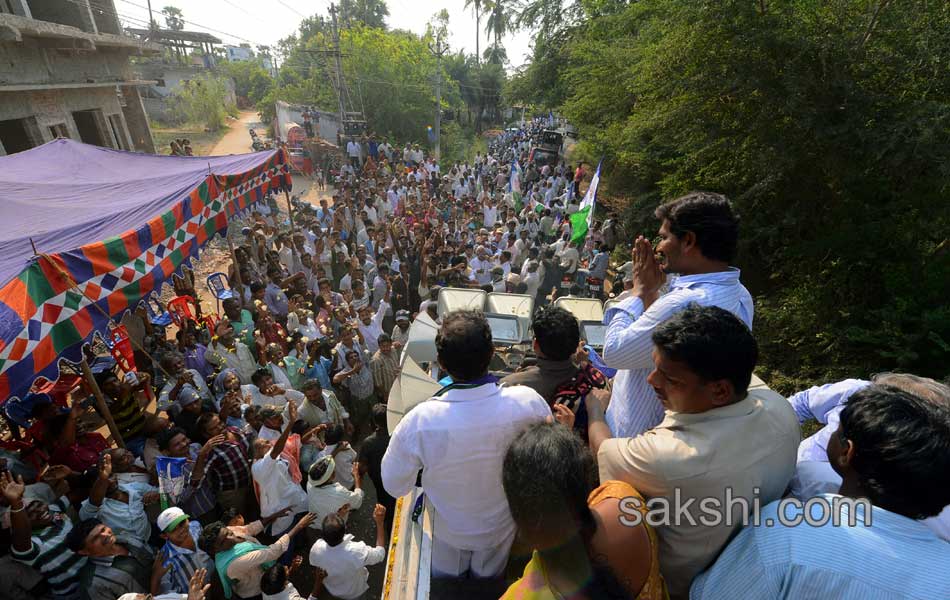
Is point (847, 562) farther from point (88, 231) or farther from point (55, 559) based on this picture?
point (88, 231)

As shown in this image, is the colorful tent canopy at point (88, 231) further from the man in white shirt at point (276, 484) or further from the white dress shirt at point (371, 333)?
the white dress shirt at point (371, 333)

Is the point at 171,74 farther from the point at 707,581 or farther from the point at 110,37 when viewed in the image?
the point at 707,581

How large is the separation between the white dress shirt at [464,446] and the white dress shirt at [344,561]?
1879mm

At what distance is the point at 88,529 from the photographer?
9.37 ft

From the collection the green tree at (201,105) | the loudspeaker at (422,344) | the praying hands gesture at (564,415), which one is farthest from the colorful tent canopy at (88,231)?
the green tree at (201,105)

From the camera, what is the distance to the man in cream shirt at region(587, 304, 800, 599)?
1.32 meters

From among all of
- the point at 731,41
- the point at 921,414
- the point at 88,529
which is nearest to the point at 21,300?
the point at 88,529

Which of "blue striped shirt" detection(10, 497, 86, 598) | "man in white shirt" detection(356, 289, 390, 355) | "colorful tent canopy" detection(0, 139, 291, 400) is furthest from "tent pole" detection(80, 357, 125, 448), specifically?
"man in white shirt" detection(356, 289, 390, 355)

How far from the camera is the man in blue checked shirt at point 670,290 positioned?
1843mm

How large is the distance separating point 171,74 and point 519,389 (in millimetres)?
52111

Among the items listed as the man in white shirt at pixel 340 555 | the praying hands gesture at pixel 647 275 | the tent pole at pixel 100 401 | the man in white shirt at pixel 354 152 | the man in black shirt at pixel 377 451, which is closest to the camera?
the praying hands gesture at pixel 647 275

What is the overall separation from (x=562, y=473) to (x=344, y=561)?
107 inches

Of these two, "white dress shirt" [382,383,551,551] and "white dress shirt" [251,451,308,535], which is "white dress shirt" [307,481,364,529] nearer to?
"white dress shirt" [251,451,308,535]

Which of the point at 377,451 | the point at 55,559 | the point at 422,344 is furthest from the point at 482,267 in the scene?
the point at 55,559
